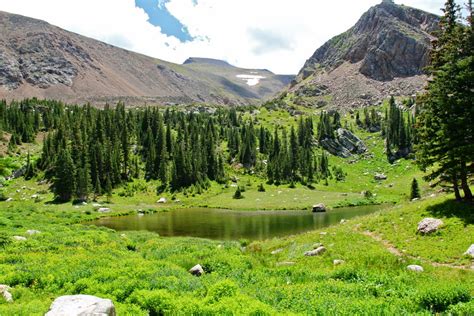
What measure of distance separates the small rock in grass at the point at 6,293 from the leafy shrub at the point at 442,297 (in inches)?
652

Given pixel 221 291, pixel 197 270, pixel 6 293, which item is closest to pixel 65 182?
pixel 197 270

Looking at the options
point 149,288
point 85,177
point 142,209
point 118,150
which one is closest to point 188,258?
point 149,288

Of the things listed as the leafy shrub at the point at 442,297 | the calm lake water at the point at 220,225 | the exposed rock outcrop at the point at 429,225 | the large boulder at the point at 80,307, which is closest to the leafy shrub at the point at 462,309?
the leafy shrub at the point at 442,297

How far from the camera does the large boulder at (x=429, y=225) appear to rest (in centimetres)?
2782

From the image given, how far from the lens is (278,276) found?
67.6 ft

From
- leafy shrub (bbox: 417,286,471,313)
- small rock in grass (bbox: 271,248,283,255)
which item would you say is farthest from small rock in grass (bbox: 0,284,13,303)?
small rock in grass (bbox: 271,248,283,255)

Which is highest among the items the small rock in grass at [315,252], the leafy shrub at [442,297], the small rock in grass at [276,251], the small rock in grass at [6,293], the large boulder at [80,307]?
the large boulder at [80,307]

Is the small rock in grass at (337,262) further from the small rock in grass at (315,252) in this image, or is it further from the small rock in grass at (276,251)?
the small rock in grass at (276,251)

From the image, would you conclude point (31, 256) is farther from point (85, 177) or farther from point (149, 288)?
point (85, 177)

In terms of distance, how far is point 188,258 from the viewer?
26.0 metres

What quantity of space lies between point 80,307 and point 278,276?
12092 millimetres

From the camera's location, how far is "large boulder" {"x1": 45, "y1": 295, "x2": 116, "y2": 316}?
1081cm

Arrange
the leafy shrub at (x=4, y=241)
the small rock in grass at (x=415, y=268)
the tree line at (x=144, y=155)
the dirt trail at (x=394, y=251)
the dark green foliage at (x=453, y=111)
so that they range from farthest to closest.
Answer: the tree line at (x=144, y=155), the dark green foliage at (x=453, y=111), the leafy shrub at (x=4, y=241), the dirt trail at (x=394, y=251), the small rock in grass at (x=415, y=268)

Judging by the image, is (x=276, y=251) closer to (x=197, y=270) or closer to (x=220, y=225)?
(x=197, y=270)
